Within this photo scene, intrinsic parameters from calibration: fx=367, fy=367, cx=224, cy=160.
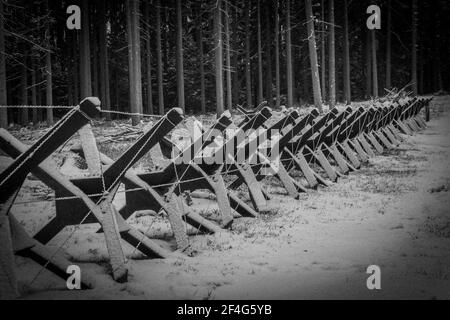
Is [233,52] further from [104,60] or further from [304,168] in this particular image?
[304,168]

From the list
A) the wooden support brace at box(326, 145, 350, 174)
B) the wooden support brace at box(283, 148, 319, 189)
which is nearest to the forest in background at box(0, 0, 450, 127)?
the wooden support brace at box(326, 145, 350, 174)

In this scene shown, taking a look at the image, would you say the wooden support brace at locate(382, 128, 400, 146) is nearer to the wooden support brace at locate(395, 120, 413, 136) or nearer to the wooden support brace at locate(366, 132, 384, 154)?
the wooden support brace at locate(366, 132, 384, 154)

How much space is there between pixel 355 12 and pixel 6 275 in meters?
42.1

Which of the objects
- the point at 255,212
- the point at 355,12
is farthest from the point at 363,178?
the point at 355,12

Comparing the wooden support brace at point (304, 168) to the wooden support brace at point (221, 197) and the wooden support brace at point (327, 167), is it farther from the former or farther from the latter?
the wooden support brace at point (221, 197)

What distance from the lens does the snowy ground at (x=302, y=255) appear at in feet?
11.3

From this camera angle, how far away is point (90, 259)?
4.29 metres

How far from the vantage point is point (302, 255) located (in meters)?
4.46

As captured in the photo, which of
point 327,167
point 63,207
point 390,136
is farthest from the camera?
point 390,136

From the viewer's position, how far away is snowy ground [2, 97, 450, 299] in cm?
344

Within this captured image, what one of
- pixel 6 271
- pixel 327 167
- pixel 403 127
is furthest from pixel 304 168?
pixel 403 127

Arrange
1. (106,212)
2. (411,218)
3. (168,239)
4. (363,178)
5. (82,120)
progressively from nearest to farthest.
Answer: (82,120) < (106,212) < (168,239) < (411,218) < (363,178)

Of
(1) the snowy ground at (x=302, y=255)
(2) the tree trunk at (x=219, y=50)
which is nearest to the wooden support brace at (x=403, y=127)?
(2) the tree trunk at (x=219, y=50)
